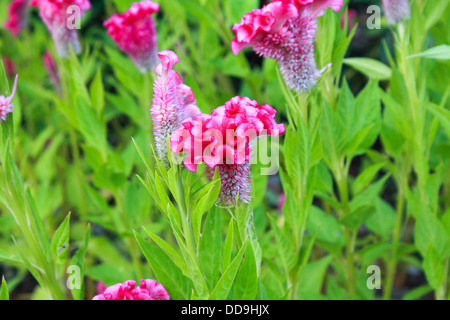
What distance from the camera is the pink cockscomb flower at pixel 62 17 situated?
4.21 feet

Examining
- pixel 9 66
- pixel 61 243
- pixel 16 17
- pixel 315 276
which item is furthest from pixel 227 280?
pixel 9 66

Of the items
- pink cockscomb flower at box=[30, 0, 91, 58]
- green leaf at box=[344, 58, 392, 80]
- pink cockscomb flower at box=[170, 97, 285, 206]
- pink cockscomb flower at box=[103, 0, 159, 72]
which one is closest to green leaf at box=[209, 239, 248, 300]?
pink cockscomb flower at box=[170, 97, 285, 206]

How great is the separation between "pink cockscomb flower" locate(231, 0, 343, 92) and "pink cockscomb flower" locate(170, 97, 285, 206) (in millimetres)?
151

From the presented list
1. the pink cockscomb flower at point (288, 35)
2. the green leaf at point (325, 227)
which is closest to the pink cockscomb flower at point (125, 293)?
the pink cockscomb flower at point (288, 35)

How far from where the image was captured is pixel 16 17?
2.02m

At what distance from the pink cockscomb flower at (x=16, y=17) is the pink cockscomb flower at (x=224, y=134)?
5.09ft

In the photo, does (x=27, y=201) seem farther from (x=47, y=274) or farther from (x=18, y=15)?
(x=18, y=15)

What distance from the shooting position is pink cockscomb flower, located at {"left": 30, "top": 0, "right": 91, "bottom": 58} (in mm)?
1283

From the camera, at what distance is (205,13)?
Answer: 1.43 m

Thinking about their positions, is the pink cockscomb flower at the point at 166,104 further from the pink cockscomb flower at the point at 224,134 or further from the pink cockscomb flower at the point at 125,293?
the pink cockscomb flower at the point at 125,293

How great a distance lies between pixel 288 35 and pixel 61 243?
54cm

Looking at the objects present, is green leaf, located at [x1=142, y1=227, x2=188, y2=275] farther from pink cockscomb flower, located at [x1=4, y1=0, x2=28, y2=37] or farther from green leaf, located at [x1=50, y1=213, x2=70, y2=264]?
pink cockscomb flower, located at [x1=4, y1=0, x2=28, y2=37]

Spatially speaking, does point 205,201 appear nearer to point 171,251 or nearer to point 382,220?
point 171,251
